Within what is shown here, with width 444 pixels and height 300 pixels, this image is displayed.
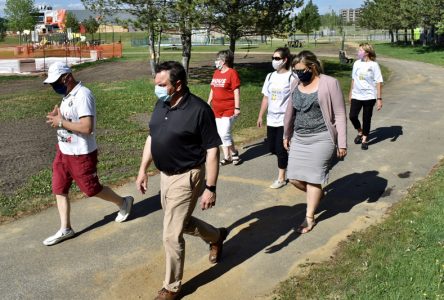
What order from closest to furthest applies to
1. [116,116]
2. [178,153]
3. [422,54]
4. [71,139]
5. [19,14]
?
[178,153] < [71,139] < [116,116] < [422,54] < [19,14]

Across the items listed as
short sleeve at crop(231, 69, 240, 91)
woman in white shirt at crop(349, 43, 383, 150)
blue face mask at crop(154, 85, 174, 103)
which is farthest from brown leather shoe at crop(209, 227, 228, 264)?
woman in white shirt at crop(349, 43, 383, 150)

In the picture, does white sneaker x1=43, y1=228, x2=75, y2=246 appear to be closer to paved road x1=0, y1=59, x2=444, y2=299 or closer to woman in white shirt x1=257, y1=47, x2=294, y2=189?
paved road x1=0, y1=59, x2=444, y2=299

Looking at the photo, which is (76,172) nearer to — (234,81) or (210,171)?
(210,171)

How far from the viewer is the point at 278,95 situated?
6160 millimetres

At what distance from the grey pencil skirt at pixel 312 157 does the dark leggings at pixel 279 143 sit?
1221 mm

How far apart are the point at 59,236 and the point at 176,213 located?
1.77m

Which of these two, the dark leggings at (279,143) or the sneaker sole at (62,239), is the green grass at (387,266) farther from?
the sneaker sole at (62,239)

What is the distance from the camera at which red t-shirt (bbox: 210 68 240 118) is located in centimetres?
693

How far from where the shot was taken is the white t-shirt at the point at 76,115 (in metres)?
4.44

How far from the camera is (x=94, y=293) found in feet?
12.7

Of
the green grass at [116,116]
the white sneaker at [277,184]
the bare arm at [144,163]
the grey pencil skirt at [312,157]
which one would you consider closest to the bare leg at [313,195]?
the grey pencil skirt at [312,157]

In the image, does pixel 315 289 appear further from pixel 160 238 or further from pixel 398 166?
pixel 398 166

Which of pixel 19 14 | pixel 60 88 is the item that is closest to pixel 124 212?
pixel 60 88

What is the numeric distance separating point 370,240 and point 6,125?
941 cm
